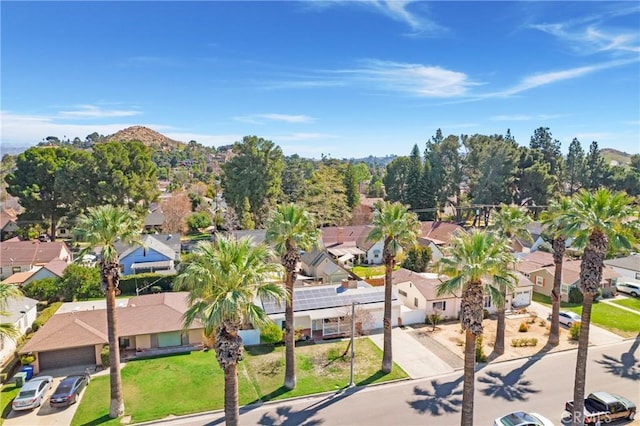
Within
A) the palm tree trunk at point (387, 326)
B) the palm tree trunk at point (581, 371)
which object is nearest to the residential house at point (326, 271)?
the palm tree trunk at point (387, 326)

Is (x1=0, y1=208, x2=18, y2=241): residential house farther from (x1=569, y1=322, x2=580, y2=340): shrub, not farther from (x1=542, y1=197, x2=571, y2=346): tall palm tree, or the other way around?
(x1=569, y1=322, x2=580, y2=340): shrub

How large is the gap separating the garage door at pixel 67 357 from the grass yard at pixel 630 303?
4408cm

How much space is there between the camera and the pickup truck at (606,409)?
771 inches

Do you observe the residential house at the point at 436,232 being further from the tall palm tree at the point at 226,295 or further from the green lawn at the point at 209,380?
the tall palm tree at the point at 226,295

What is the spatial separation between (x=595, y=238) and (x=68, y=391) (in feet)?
89.8

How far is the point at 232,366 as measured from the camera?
50.1 feet

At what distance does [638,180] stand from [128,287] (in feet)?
311

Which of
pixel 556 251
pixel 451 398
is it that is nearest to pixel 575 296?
pixel 556 251

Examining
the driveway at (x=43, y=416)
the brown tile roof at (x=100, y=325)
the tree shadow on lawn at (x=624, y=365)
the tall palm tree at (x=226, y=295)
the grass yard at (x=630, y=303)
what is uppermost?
the tall palm tree at (x=226, y=295)

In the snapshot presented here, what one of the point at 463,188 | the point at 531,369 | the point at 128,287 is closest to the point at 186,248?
the point at 128,287

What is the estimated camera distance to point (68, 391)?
71.2 feet

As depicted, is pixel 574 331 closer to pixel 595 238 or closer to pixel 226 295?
pixel 595 238

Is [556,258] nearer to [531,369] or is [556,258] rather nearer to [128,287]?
[531,369]

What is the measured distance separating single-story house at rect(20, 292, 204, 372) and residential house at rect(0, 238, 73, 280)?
78.4 ft
